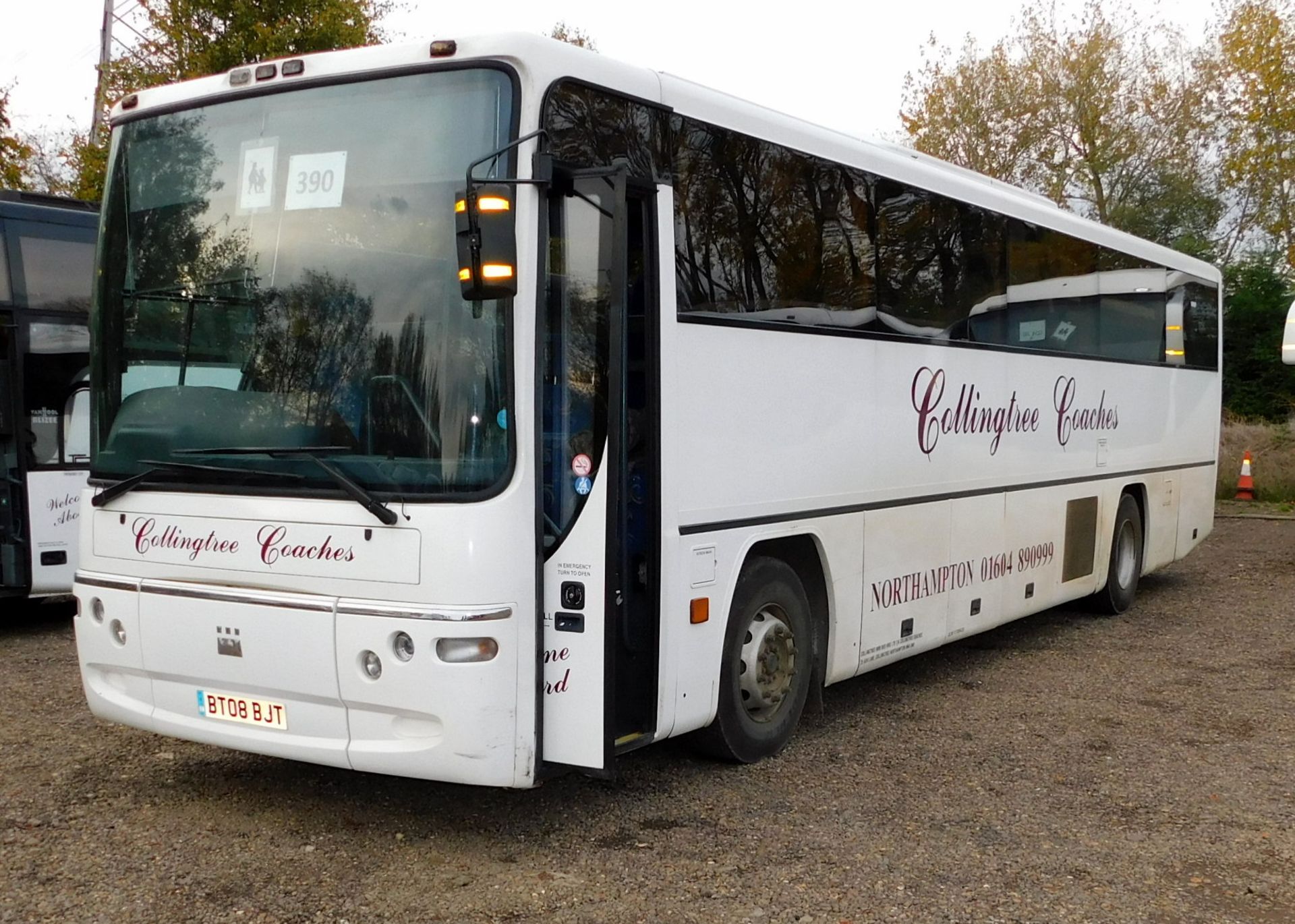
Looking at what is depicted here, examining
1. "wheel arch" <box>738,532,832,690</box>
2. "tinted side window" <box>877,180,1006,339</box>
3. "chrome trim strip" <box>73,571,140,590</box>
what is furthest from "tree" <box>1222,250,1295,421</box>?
"chrome trim strip" <box>73,571,140,590</box>

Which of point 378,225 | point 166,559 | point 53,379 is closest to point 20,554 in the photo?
point 53,379

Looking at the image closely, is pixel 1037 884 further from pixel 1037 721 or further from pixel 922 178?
pixel 922 178

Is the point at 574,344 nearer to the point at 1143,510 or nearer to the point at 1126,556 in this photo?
the point at 1126,556

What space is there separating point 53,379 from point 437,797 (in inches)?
240

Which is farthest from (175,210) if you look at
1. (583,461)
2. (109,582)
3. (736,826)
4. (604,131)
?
(736,826)

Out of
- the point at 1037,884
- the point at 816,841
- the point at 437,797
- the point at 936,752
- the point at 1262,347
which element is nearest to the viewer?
the point at 1037,884

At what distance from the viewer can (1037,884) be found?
484 cm

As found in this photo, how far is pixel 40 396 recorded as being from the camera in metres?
10.1

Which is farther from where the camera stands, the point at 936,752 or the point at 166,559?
the point at 936,752

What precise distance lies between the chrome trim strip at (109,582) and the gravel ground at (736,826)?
0.97 metres

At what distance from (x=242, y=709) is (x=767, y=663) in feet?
8.09

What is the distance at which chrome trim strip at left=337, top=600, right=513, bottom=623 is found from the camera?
468 cm

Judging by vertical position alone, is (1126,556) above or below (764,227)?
below

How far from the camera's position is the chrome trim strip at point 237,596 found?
193 inches
